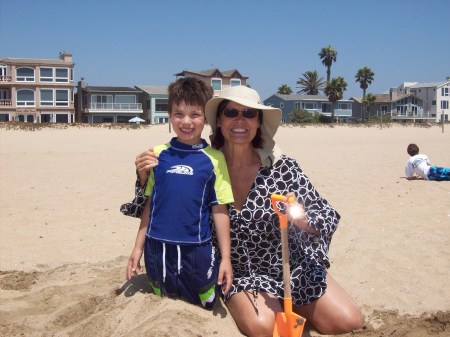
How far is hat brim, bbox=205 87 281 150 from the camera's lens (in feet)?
10.8

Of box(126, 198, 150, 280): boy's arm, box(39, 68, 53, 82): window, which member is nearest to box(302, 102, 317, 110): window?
box(39, 68, 53, 82): window

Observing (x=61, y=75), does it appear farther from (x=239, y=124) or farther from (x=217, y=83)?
(x=239, y=124)

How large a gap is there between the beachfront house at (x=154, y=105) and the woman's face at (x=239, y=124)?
50641 mm

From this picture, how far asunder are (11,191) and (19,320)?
5.65 meters

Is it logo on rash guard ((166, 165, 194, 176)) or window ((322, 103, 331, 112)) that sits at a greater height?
window ((322, 103, 331, 112))

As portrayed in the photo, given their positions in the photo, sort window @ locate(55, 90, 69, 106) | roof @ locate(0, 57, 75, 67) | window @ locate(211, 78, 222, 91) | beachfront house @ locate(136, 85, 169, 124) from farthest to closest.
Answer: window @ locate(211, 78, 222, 91) → beachfront house @ locate(136, 85, 169, 124) → window @ locate(55, 90, 69, 106) → roof @ locate(0, 57, 75, 67)

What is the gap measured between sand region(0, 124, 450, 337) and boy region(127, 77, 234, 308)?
0.62ft

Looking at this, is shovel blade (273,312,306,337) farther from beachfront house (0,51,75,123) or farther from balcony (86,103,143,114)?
balcony (86,103,143,114)

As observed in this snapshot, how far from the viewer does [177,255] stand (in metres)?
3.23

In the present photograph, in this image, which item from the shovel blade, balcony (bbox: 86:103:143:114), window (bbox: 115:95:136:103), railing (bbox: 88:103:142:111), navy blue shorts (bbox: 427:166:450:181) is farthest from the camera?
window (bbox: 115:95:136:103)

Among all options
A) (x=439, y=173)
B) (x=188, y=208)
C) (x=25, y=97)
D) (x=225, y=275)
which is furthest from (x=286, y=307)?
(x=25, y=97)

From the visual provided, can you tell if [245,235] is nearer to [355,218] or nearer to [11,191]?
[355,218]

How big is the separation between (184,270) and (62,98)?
48554 millimetres

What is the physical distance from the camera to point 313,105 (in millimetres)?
67312
